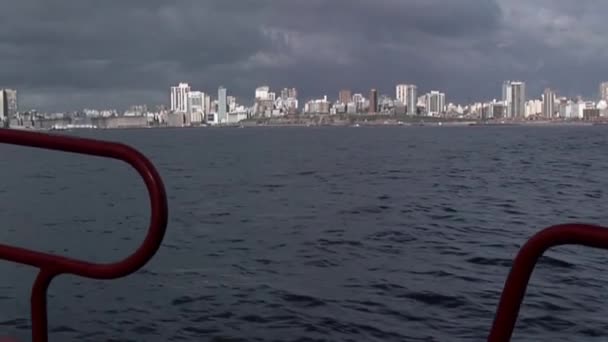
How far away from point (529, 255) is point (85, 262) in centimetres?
131

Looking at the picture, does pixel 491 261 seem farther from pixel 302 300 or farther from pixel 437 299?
pixel 302 300

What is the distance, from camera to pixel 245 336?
6.76 m

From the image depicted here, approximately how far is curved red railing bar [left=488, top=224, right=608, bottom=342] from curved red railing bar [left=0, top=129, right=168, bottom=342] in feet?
3.05

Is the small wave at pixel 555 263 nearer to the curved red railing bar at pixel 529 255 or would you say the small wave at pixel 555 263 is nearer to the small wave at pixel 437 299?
the small wave at pixel 437 299

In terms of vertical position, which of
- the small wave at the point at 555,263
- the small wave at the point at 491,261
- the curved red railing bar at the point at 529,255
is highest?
the curved red railing bar at the point at 529,255

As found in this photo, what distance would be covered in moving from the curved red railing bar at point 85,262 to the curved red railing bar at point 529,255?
0.93 metres

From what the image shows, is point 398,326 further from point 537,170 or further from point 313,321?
point 537,170

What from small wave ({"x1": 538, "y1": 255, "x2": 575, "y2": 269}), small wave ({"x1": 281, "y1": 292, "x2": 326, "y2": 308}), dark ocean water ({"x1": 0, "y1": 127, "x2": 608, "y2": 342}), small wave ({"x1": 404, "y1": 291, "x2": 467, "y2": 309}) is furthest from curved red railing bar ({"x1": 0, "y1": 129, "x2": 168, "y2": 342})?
small wave ({"x1": 538, "y1": 255, "x2": 575, "y2": 269})

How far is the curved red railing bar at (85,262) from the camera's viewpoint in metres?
2.00

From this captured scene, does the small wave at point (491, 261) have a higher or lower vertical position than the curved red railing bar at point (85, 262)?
lower

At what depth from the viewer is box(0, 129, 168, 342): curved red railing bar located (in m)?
2.00

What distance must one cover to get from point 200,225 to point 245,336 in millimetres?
8114

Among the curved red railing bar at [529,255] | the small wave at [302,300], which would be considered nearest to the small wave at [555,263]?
the small wave at [302,300]

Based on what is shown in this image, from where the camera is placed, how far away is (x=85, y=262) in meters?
2.21
